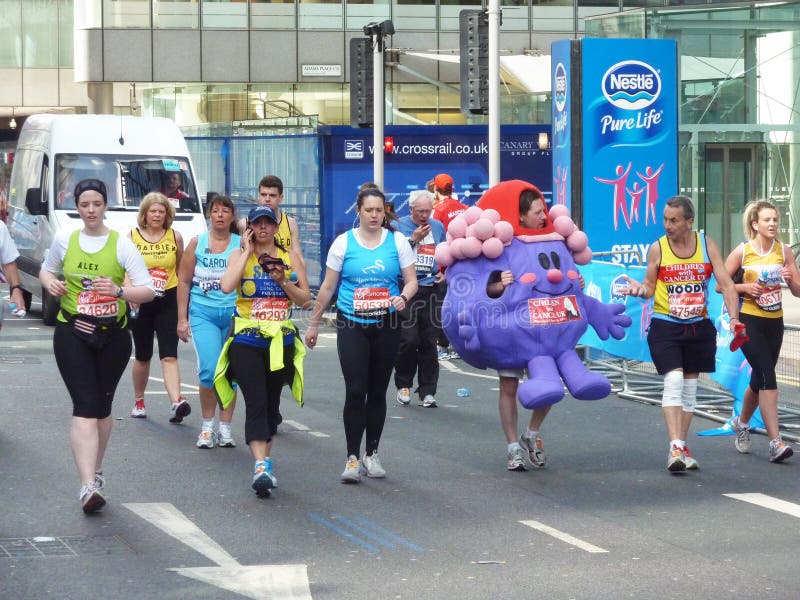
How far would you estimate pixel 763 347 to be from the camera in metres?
10.3

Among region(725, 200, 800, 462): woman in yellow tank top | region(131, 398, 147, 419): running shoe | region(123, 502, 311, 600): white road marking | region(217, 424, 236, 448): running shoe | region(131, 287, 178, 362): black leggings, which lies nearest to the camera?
region(123, 502, 311, 600): white road marking

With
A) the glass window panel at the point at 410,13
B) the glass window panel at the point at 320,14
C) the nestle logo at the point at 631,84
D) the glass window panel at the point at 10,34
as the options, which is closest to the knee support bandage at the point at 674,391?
the nestle logo at the point at 631,84

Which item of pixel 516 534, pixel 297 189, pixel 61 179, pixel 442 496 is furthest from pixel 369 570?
pixel 297 189

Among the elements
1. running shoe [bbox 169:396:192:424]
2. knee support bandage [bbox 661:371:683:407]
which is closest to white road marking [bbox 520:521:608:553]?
knee support bandage [bbox 661:371:683:407]

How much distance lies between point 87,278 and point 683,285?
3.86 metres

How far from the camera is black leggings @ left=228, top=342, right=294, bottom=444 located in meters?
8.86

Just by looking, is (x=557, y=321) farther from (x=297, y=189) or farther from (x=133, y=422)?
(x=297, y=189)

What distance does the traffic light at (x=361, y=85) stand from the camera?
72.4 ft

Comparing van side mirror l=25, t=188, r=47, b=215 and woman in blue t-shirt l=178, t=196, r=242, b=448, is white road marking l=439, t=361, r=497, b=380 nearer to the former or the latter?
woman in blue t-shirt l=178, t=196, r=242, b=448

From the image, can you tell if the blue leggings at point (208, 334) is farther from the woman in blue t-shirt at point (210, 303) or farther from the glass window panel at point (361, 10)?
the glass window panel at point (361, 10)

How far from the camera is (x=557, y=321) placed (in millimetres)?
9508

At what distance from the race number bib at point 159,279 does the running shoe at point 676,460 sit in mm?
4114

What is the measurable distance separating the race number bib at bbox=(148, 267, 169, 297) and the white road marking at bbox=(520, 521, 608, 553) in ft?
14.5

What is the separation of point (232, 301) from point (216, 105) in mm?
32110
